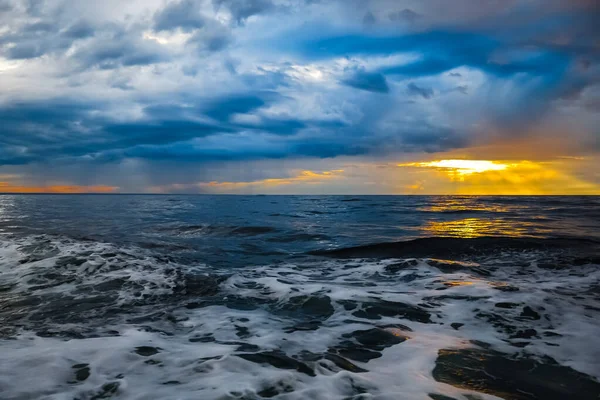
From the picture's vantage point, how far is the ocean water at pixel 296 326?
145 inches

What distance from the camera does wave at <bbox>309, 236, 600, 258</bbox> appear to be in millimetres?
12859

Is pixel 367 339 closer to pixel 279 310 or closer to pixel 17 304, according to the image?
pixel 279 310

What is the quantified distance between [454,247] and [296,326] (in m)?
10.1

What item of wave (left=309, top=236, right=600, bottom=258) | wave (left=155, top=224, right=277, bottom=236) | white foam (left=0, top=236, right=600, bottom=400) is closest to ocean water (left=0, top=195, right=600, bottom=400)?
white foam (left=0, top=236, right=600, bottom=400)

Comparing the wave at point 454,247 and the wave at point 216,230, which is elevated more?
the wave at point 454,247

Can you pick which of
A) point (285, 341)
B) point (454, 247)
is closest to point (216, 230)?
point (454, 247)

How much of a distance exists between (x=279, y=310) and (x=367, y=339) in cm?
200

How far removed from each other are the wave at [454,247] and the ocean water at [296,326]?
40.6 inches

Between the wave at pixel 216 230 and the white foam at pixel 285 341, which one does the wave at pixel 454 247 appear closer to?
the white foam at pixel 285 341

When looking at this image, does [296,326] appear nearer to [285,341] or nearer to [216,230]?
[285,341]

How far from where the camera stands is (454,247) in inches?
540

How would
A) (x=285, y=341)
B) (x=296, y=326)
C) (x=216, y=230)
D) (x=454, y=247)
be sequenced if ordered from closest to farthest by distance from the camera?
(x=285, y=341) < (x=296, y=326) < (x=454, y=247) < (x=216, y=230)

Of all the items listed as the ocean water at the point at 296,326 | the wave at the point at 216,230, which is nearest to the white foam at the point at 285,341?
the ocean water at the point at 296,326

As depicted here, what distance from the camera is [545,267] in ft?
33.5
